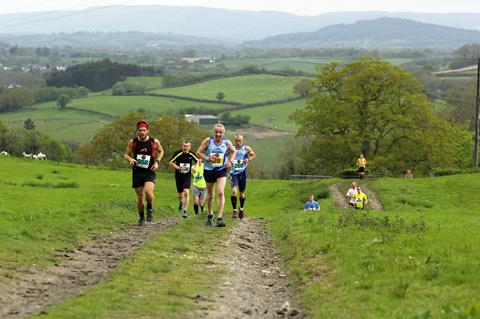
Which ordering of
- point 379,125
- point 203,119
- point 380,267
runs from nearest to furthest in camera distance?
point 380,267, point 379,125, point 203,119

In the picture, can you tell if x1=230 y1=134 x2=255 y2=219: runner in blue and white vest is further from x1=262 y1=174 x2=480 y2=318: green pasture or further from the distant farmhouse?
the distant farmhouse

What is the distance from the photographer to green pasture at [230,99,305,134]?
12750 centimetres

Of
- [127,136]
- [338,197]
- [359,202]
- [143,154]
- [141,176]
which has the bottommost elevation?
[127,136]

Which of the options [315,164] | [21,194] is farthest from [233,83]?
[21,194]

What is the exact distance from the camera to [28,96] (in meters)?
161

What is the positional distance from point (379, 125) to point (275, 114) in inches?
2482

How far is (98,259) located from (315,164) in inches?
2418

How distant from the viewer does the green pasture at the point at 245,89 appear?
152125 mm

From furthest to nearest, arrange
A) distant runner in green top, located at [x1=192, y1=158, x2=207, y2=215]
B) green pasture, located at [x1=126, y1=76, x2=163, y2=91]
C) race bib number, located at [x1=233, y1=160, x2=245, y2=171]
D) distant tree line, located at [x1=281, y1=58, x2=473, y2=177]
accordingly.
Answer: green pasture, located at [x1=126, y1=76, x2=163, y2=91], distant tree line, located at [x1=281, y1=58, x2=473, y2=177], distant runner in green top, located at [x1=192, y1=158, x2=207, y2=215], race bib number, located at [x1=233, y1=160, x2=245, y2=171]

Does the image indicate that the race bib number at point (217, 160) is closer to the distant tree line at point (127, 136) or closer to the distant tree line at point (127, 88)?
the distant tree line at point (127, 136)

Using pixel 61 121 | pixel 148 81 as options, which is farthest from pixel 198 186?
pixel 148 81

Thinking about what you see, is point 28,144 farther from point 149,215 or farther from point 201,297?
point 201,297

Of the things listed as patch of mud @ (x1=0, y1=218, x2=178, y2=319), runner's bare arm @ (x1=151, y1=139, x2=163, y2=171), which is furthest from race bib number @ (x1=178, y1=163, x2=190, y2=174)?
patch of mud @ (x1=0, y1=218, x2=178, y2=319)

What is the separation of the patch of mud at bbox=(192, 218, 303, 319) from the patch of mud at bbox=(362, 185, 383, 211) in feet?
58.7
